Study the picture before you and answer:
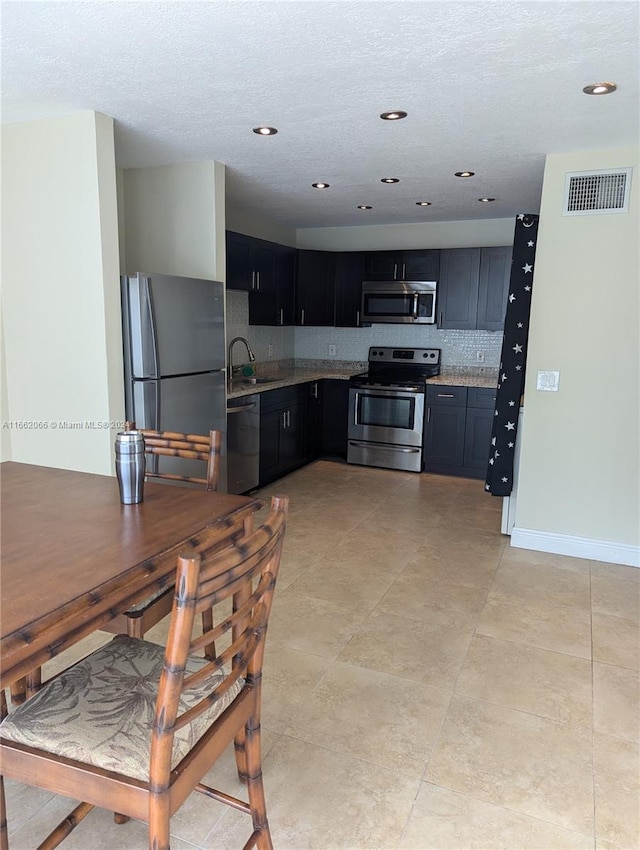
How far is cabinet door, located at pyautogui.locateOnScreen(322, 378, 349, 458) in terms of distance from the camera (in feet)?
19.6

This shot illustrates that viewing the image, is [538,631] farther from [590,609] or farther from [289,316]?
[289,316]

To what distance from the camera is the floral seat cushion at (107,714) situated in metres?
1.22

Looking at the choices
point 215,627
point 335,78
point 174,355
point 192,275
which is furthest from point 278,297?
point 215,627

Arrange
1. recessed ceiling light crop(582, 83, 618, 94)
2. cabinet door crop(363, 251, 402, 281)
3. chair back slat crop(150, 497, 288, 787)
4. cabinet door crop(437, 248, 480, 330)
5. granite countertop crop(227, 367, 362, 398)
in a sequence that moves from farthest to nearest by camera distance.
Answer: cabinet door crop(363, 251, 402, 281), cabinet door crop(437, 248, 480, 330), granite countertop crop(227, 367, 362, 398), recessed ceiling light crop(582, 83, 618, 94), chair back slat crop(150, 497, 288, 787)

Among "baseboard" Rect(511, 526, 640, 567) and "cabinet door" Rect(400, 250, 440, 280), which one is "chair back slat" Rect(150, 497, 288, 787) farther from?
"cabinet door" Rect(400, 250, 440, 280)

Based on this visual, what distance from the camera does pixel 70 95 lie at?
271 cm

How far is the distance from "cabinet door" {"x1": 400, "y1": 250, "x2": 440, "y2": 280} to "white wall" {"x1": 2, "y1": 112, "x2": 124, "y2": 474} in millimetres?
3396

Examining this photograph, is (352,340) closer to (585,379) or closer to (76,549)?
(585,379)

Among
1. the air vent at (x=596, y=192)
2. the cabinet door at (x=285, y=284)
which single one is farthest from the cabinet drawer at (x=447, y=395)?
the air vent at (x=596, y=192)

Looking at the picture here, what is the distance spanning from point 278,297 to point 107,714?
4878 millimetres

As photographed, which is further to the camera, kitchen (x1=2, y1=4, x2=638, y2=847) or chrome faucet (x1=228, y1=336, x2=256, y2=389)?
chrome faucet (x1=228, y1=336, x2=256, y2=389)

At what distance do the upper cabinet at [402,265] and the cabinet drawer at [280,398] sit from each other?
1462 millimetres

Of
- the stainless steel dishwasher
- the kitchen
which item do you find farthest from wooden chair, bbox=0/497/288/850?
the stainless steel dishwasher

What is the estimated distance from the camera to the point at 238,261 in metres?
4.91
